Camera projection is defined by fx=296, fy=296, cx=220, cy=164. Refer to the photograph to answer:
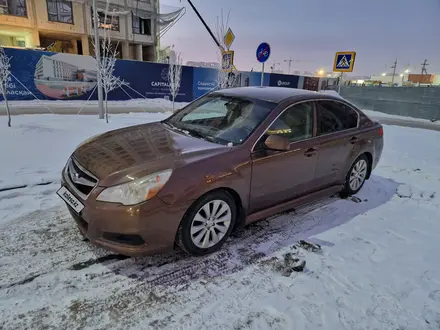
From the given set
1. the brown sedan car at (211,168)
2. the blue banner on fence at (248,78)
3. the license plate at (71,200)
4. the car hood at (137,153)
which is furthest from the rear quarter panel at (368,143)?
the blue banner on fence at (248,78)

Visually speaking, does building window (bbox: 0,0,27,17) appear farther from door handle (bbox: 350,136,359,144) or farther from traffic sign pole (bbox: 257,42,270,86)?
door handle (bbox: 350,136,359,144)

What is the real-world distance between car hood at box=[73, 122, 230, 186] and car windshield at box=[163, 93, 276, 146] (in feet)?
0.67

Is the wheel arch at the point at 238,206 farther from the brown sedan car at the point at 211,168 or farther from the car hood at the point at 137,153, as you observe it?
the car hood at the point at 137,153

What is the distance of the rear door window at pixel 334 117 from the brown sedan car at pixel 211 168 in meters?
0.02

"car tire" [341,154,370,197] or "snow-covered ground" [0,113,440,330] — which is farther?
"car tire" [341,154,370,197]

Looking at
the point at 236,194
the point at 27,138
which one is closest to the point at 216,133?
the point at 236,194

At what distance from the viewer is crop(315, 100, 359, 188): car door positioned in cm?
381

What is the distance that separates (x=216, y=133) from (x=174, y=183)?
103cm

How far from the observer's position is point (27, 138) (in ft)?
22.2

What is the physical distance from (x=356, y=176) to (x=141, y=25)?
1294 inches

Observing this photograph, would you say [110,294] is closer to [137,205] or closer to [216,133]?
[137,205]

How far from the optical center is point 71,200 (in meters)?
2.72

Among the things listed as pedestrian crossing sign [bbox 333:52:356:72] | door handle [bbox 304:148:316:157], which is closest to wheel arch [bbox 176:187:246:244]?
door handle [bbox 304:148:316:157]

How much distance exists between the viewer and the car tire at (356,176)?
4.41 metres
